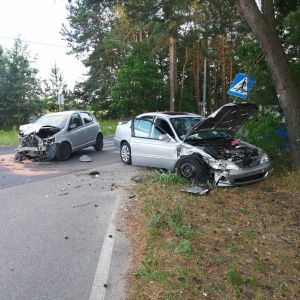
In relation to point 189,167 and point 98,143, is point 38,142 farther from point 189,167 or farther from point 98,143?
point 189,167

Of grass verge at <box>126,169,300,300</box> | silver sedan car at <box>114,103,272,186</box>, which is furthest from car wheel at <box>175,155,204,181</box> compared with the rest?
grass verge at <box>126,169,300,300</box>

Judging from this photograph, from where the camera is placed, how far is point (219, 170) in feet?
22.1

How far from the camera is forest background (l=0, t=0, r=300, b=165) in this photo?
11.2 meters

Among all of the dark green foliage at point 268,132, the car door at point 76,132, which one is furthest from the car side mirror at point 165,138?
the car door at point 76,132

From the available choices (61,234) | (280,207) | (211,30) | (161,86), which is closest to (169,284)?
(61,234)

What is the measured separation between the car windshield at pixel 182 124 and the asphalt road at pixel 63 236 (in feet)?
5.54

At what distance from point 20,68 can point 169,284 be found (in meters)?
35.2

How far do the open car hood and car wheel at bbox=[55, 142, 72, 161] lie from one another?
5.31 meters

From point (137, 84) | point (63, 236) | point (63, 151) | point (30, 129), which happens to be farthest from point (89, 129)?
point (137, 84)

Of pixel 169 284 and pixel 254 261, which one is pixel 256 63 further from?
pixel 169 284

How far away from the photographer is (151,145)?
8.46 m

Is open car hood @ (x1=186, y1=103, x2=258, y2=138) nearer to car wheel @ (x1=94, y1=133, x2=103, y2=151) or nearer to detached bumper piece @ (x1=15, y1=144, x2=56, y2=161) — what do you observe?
detached bumper piece @ (x1=15, y1=144, x2=56, y2=161)

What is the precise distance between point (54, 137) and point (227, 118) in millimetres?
5991

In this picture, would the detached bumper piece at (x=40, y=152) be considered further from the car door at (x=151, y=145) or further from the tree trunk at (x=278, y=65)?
the tree trunk at (x=278, y=65)
